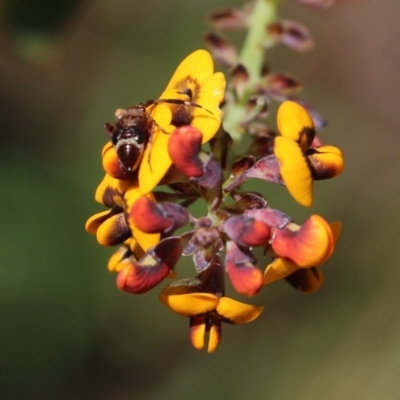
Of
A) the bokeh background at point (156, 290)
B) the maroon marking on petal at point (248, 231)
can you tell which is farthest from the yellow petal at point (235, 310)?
the bokeh background at point (156, 290)

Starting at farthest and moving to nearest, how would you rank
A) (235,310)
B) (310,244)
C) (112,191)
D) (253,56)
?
(253,56) < (112,191) < (235,310) < (310,244)

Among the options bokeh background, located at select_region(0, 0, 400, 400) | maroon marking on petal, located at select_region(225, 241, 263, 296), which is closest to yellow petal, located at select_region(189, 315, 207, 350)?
maroon marking on petal, located at select_region(225, 241, 263, 296)

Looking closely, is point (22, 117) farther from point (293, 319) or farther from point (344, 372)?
point (344, 372)

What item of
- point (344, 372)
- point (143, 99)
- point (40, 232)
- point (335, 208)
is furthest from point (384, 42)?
point (40, 232)

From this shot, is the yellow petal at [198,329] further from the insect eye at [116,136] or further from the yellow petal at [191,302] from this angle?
the insect eye at [116,136]

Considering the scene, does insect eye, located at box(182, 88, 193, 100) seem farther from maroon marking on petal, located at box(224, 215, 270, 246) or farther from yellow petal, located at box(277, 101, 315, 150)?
maroon marking on petal, located at box(224, 215, 270, 246)

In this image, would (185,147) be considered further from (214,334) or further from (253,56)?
(253,56)

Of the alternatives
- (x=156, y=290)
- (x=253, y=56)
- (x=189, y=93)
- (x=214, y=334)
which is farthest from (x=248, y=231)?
(x=156, y=290)
